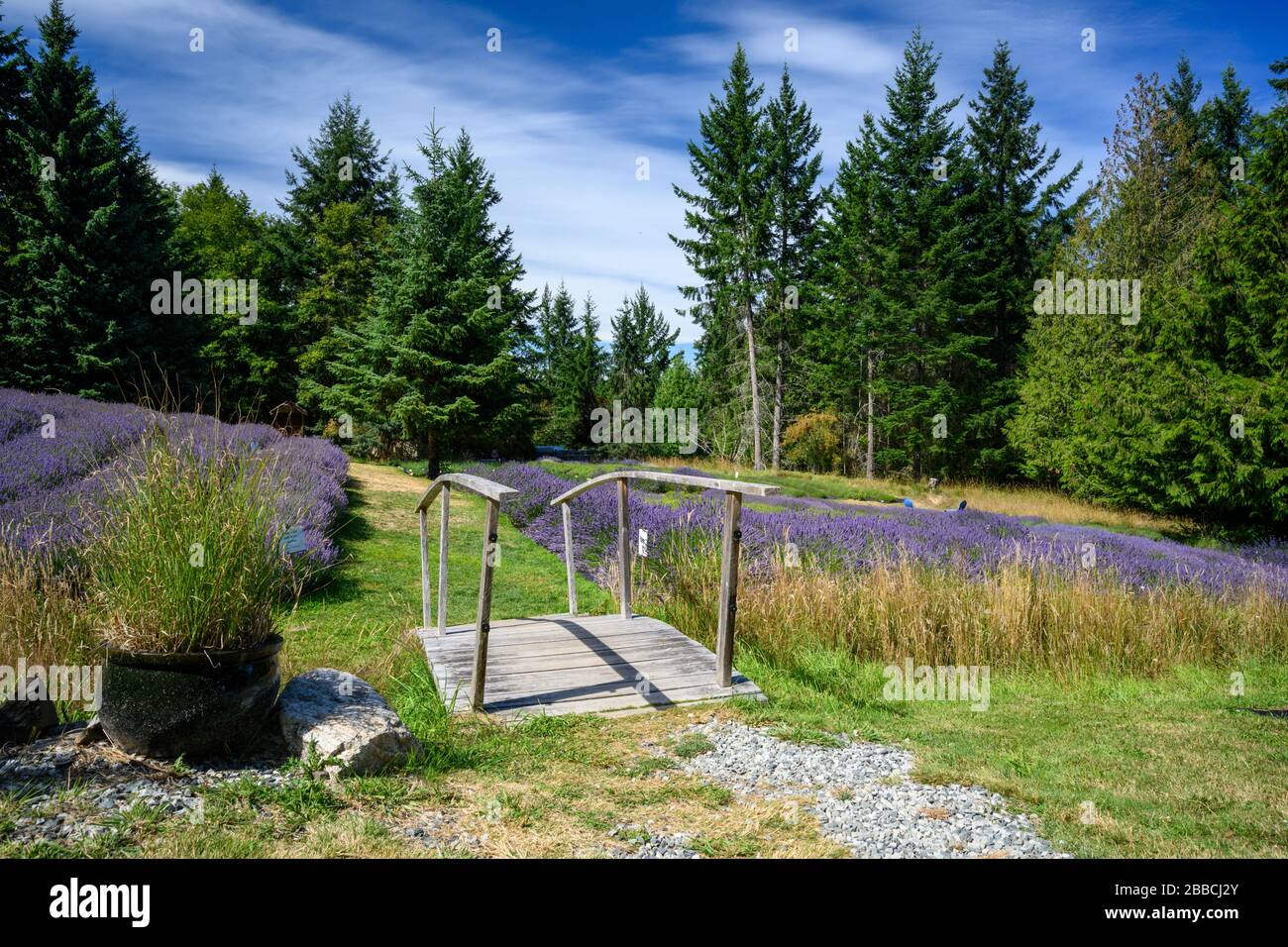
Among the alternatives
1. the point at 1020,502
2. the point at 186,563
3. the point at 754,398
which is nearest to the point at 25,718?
the point at 186,563

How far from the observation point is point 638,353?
42.2 m

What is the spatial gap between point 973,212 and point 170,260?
2962 centimetres

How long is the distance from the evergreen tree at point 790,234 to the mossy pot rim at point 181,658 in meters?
28.0

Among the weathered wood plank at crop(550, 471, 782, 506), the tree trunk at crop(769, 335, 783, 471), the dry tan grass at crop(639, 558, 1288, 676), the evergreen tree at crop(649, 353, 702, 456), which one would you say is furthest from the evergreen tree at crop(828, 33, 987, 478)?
the weathered wood plank at crop(550, 471, 782, 506)

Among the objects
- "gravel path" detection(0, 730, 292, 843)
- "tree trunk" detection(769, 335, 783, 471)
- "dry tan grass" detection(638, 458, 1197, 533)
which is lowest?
"dry tan grass" detection(638, 458, 1197, 533)

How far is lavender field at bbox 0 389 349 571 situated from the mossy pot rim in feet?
3.36

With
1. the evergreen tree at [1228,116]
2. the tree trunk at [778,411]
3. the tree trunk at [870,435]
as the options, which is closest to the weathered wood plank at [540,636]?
the tree trunk at [778,411]

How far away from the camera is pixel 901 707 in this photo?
512 centimetres

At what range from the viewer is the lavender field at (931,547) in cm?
772

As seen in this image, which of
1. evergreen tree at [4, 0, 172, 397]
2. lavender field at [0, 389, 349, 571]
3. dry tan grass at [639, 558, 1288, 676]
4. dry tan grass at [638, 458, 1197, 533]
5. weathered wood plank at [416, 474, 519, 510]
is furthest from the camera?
evergreen tree at [4, 0, 172, 397]

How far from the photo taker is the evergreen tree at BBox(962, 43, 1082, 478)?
28766 millimetres

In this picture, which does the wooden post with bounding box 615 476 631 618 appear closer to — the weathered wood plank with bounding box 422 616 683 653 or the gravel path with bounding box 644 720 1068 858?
the weathered wood plank with bounding box 422 616 683 653
